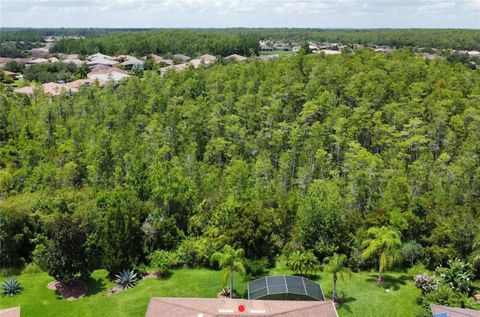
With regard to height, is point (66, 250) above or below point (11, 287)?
above

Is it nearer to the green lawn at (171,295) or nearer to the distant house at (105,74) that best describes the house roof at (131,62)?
the distant house at (105,74)

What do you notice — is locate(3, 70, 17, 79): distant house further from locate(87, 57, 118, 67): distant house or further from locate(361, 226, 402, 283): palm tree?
locate(361, 226, 402, 283): palm tree

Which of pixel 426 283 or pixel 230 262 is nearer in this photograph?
pixel 230 262

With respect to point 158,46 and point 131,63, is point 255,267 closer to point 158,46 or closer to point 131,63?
point 131,63

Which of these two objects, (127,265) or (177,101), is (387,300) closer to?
(127,265)

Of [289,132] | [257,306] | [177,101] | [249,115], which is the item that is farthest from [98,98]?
[257,306]

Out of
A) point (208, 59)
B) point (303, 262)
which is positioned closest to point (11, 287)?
point (303, 262)
